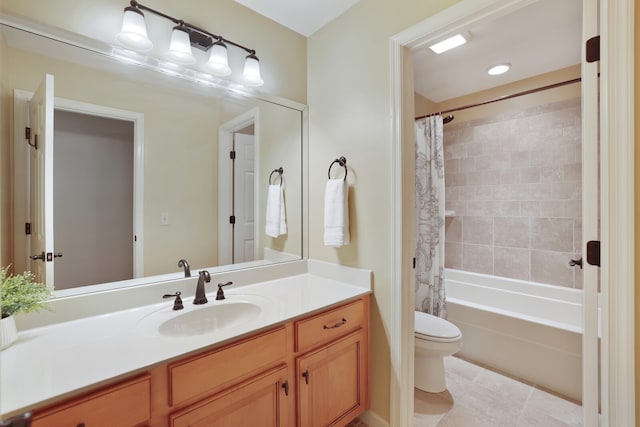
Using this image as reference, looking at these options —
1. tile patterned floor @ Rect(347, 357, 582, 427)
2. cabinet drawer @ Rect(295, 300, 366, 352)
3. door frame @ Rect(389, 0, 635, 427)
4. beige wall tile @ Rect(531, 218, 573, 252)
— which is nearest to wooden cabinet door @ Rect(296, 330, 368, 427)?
cabinet drawer @ Rect(295, 300, 366, 352)

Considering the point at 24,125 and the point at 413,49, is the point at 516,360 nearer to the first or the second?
the point at 413,49

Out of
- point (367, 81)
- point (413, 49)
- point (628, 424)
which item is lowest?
point (628, 424)

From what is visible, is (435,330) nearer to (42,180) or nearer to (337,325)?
(337,325)

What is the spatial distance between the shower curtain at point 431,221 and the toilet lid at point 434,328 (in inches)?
11.9

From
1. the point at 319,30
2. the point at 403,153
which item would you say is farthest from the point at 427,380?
the point at 319,30

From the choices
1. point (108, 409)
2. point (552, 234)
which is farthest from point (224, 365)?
point (552, 234)

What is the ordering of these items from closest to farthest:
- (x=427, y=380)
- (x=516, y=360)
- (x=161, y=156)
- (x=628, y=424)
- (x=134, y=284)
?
(x=628, y=424) < (x=134, y=284) < (x=161, y=156) < (x=427, y=380) < (x=516, y=360)

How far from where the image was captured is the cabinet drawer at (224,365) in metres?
0.89

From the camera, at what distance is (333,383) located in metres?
1.37

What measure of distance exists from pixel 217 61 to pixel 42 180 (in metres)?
0.99

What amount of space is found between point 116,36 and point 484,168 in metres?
3.07

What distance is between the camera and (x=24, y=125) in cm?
110

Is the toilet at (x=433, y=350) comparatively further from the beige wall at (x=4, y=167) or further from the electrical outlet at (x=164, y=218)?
the beige wall at (x=4, y=167)

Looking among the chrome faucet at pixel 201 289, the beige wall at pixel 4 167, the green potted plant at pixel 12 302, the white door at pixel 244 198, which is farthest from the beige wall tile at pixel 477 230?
the beige wall at pixel 4 167
